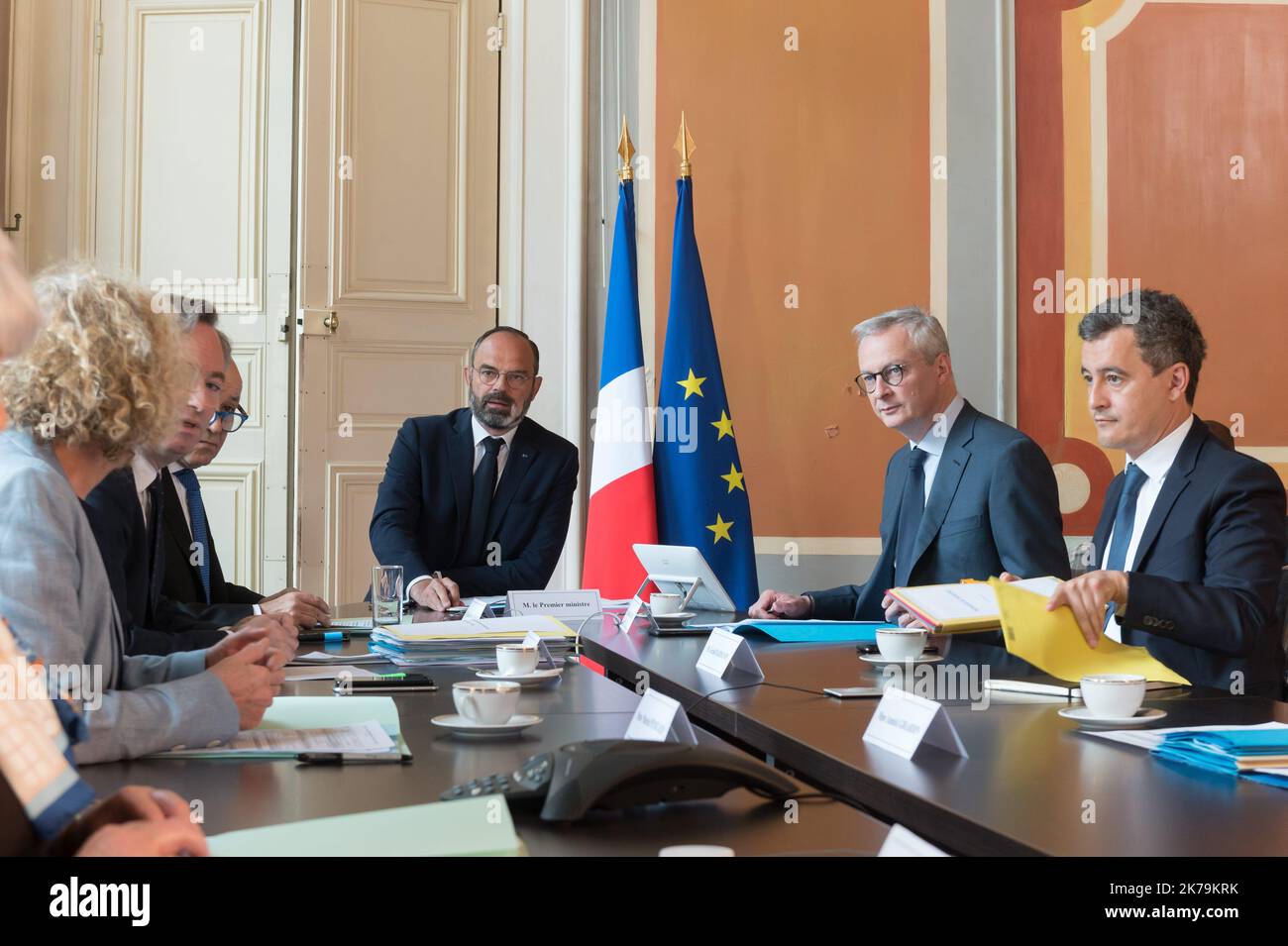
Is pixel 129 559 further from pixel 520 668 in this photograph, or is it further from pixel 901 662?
pixel 901 662

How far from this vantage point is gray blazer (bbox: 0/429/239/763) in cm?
136

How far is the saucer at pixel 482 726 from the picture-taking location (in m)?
1.56

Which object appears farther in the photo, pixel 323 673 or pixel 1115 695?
pixel 323 673

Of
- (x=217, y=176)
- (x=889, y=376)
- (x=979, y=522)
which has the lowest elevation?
(x=979, y=522)

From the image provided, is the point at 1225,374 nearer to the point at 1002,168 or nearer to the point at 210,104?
the point at 1002,168

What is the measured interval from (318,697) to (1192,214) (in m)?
4.69

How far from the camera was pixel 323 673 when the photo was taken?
2174 millimetres

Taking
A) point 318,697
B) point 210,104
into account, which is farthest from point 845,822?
point 210,104

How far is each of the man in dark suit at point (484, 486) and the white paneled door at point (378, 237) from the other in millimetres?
1124

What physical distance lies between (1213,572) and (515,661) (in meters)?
1.34

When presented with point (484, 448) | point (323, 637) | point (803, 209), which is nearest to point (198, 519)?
point (323, 637)

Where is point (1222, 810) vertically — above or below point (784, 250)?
below

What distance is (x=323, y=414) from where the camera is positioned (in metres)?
5.28
